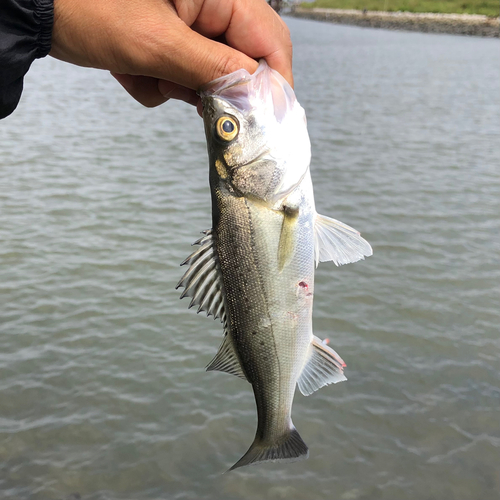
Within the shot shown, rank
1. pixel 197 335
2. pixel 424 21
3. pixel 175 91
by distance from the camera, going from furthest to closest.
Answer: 1. pixel 424 21
2. pixel 197 335
3. pixel 175 91

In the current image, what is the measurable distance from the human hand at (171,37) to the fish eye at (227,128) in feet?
0.77

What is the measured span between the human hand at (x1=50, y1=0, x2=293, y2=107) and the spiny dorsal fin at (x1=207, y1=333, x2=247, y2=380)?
114 cm

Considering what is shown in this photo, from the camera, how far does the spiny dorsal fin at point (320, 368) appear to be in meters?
2.50

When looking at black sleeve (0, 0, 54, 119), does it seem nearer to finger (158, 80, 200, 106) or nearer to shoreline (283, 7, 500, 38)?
finger (158, 80, 200, 106)

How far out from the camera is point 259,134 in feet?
7.46

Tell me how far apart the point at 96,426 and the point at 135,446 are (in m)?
0.52

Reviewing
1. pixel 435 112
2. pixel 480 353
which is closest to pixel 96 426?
pixel 480 353

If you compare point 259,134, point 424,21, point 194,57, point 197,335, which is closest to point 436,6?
point 424,21

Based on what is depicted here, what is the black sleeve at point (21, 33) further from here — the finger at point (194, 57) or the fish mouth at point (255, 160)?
the fish mouth at point (255, 160)

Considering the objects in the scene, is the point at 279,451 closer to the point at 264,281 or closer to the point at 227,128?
the point at 264,281

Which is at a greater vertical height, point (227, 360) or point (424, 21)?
point (424, 21)

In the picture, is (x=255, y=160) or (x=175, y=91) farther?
(x=175, y=91)

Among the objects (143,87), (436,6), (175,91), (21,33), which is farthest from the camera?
(436,6)

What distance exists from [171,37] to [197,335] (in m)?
Answer: 5.35
